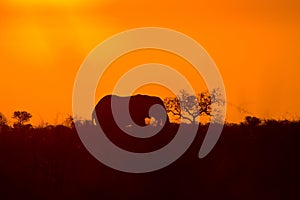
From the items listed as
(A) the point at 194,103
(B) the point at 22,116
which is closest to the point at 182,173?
(A) the point at 194,103

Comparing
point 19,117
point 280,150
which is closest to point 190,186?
point 280,150

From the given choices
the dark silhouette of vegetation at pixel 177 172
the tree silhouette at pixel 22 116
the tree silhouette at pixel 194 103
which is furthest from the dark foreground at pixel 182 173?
the tree silhouette at pixel 22 116

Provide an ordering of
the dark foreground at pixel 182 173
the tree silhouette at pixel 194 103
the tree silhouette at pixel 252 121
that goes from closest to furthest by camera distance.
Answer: the dark foreground at pixel 182 173 → the tree silhouette at pixel 252 121 → the tree silhouette at pixel 194 103

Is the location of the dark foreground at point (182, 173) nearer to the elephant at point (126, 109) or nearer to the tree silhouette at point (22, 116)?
the elephant at point (126, 109)

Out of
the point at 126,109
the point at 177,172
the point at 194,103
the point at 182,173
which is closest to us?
the point at 182,173

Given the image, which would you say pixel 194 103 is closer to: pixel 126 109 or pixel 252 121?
pixel 126 109

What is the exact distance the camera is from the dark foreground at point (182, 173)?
26906mm

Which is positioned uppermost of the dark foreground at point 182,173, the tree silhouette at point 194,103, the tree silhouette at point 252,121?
the tree silhouette at point 194,103

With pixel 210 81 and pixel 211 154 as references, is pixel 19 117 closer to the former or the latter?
pixel 210 81

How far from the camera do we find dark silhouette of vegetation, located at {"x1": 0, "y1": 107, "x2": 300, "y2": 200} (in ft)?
88.3

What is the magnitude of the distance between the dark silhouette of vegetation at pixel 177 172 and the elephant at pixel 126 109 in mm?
9866

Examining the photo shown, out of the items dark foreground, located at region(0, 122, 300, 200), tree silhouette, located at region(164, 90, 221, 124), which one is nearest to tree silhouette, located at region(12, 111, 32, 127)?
tree silhouette, located at region(164, 90, 221, 124)

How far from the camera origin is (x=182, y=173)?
28047mm

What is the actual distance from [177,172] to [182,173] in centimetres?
18
